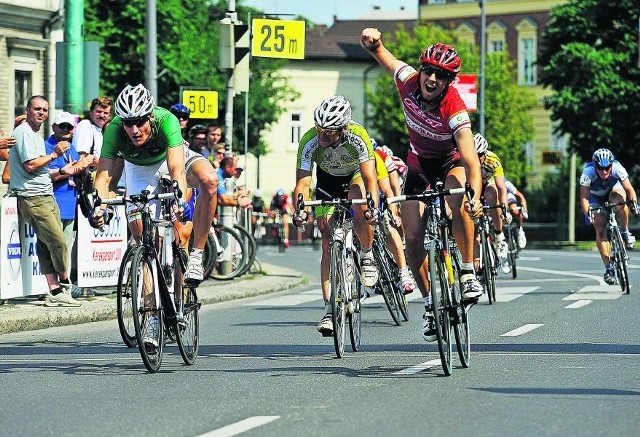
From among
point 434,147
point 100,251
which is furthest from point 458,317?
point 100,251

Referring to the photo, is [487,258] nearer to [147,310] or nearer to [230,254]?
[230,254]

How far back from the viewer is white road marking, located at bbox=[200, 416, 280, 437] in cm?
791

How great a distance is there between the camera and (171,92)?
184ft

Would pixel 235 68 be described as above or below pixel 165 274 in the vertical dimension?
above

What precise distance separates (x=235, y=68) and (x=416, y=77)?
1296cm

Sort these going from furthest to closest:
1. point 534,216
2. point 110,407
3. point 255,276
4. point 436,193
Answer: point 534,216 < point 255,276 < point 436,193 < point 110,407

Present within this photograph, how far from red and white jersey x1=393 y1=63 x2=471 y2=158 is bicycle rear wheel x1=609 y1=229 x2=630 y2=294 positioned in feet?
29.4

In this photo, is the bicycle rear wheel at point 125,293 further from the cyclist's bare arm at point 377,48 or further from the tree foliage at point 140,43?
the tree foliage at point 140,43

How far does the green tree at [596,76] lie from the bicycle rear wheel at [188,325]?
4302 cm

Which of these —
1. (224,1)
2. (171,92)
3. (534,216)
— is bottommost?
(534,216)

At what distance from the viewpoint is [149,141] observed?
11305mm

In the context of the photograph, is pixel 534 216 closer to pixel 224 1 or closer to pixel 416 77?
pixel 224 1

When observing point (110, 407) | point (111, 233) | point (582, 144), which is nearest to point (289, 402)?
point (110, 407)

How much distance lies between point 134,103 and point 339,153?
85.8 inches
